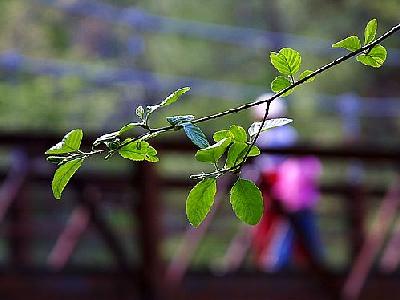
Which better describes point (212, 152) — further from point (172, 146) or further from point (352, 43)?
point (172, 146)

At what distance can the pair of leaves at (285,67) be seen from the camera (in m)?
0.80

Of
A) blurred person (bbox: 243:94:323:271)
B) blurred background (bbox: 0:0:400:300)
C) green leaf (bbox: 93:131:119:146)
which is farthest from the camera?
blurred person (bbox: 243:94:323:271)

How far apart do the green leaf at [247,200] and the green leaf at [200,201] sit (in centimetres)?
2

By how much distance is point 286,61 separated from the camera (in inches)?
32.1

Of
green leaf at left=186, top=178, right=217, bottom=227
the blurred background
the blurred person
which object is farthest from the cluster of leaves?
the blurred person

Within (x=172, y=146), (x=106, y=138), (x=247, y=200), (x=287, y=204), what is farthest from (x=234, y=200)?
(x=287, y=204)

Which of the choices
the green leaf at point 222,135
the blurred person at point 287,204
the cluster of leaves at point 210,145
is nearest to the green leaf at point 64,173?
the cluster of leaves at point 210,145

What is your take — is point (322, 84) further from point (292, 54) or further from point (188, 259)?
point (292, 54)

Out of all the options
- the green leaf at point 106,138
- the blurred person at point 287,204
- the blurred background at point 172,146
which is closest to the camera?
the green leaf at point 106,138

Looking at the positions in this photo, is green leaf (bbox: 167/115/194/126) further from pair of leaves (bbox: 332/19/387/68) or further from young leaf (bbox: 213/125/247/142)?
pair of leaves (bbox: 332/19/387/68)

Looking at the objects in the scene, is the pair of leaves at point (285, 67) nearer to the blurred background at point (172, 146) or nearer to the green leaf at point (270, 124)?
the green leaf at point (270, 124)

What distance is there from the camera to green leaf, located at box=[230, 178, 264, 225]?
30.9 inches

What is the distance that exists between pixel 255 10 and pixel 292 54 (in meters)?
12.9

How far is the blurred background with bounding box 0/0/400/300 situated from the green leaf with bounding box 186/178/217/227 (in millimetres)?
2793
